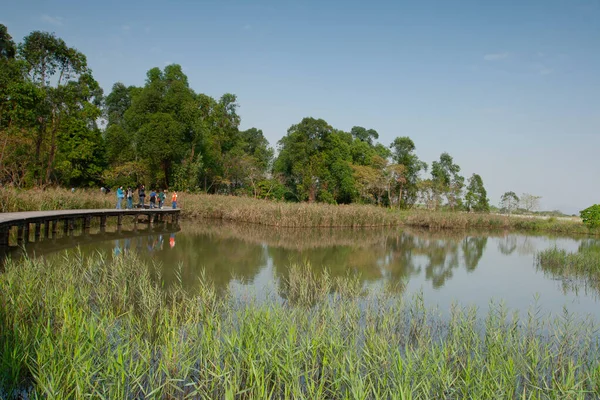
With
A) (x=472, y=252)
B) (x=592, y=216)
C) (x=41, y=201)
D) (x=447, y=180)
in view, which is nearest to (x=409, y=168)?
(x=447, y=180)

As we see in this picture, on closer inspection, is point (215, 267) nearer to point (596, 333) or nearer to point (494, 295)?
point (494, 295)

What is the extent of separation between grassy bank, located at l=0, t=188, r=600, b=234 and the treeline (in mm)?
2327

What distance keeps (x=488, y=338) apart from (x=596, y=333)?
9.23 ft

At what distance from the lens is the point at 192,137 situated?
33312mm

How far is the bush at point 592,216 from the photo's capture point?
93.7ft

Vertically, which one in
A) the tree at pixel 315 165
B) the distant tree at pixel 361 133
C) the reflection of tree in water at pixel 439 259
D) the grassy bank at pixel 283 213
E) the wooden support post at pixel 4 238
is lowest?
the reflection of tree in water at pixel 439 259

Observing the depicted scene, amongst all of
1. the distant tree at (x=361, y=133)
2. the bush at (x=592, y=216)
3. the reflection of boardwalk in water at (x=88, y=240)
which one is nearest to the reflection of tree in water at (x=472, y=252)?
the reflection of boardwalk in water at (x=88, y=240)

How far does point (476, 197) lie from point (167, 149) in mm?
29419

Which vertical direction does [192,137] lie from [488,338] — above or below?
above

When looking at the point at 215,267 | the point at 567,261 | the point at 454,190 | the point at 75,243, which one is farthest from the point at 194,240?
the point at 454,190

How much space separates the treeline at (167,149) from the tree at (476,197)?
0.32ft

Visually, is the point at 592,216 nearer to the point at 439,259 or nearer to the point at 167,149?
the point at 439,259

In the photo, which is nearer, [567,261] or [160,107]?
[567,261]

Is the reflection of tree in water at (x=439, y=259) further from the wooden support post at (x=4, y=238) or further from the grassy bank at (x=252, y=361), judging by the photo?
the wooden support post at (x=4, y=238)
